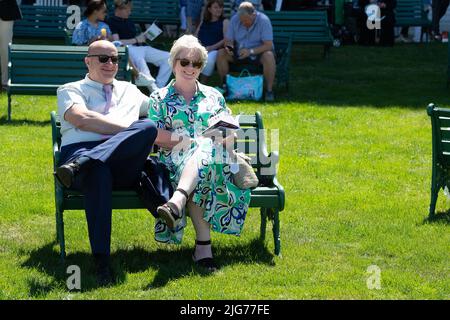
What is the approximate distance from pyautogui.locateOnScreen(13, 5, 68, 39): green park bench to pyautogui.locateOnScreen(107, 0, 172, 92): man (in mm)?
3476

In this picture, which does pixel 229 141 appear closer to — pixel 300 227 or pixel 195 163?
pixel 195 163

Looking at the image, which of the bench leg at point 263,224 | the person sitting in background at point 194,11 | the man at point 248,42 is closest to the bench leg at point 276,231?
the bench leg at point 263,224

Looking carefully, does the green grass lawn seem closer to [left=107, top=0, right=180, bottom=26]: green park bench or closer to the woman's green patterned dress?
the woman's green patterned dress

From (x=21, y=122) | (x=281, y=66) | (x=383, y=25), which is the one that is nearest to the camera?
(x=21, y=122)

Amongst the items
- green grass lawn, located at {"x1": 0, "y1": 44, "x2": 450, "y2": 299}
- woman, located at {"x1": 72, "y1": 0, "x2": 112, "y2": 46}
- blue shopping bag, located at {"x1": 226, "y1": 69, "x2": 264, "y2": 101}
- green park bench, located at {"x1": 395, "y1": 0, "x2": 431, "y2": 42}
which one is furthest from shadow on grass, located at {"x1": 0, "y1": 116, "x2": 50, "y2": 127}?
green park bench, located at {"x1": 395, "y1": 0, "x2": 431, "y2": 42}

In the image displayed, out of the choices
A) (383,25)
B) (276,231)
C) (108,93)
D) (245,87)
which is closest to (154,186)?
(108,93)

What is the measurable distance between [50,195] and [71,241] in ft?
4.66

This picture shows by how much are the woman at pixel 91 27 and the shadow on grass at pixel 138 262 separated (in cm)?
636

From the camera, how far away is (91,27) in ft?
44.4

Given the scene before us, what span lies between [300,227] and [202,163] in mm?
1301

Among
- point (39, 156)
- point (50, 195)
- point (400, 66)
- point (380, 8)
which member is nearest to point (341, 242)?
point (50, 195)

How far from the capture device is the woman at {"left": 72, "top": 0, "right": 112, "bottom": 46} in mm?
13406

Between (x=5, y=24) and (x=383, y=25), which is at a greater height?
(x=5, y=24)

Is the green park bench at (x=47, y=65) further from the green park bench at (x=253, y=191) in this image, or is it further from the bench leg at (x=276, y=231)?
the bench leg at (x=276, y=231)
